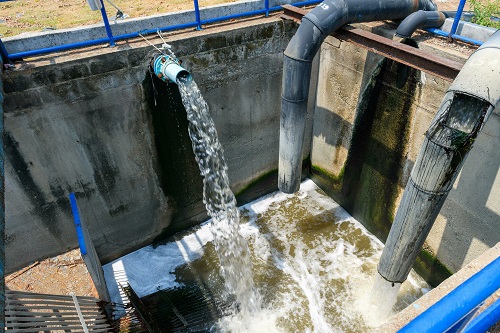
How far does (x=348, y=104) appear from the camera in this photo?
764cm

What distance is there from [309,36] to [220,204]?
15.1 feet

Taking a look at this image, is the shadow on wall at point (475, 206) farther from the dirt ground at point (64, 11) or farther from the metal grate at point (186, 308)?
the dirt ground at point (64, 11)

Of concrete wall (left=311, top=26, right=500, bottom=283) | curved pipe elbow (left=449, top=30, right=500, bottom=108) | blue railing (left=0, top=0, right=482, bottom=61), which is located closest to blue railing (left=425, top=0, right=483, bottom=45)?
blue railing (left=0, top=0, right=482, bottom=61)

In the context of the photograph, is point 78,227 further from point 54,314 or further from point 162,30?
point 162,30

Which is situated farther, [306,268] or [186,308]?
[306,268]

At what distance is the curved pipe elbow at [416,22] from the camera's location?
5.74 metres

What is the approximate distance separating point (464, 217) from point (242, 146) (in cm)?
473

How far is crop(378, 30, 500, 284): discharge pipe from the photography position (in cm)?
387

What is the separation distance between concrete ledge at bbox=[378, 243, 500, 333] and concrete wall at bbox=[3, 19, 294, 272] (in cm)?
557

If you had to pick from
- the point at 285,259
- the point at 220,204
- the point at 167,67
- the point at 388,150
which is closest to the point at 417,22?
the point at 388,150

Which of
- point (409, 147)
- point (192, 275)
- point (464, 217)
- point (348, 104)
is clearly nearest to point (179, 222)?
point (192, 275)

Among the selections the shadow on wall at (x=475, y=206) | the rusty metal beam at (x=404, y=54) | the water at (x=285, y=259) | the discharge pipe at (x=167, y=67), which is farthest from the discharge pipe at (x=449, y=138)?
the discharge pipe at (x=167, y=67)

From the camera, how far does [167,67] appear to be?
5574 mm

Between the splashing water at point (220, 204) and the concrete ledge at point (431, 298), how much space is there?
480 centimetres
